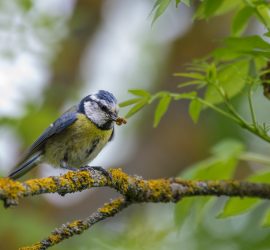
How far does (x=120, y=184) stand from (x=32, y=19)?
1.92m

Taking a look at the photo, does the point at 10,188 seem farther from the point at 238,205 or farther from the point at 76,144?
the point at 76,144

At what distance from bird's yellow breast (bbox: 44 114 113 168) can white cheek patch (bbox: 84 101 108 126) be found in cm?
4

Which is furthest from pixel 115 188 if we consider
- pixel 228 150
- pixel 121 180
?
pixel 228 150

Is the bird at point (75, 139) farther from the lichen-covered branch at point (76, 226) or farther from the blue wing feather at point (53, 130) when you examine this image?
the lichen-covered branch at point (76, 226)

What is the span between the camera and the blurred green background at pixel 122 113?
3379 millimetres

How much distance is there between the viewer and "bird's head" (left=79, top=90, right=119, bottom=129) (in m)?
3.14

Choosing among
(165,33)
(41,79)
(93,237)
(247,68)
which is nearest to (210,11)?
(247,68)

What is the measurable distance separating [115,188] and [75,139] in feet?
4.25

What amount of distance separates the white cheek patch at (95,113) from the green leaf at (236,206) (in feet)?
3.65

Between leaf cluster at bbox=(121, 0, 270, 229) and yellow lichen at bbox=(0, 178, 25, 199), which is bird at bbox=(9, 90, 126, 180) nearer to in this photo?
leaf cluster at bbox=(121, 0, 270, 229)

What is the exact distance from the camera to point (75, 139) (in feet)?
10.7

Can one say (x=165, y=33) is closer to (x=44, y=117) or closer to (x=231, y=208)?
(x=44, y=117)

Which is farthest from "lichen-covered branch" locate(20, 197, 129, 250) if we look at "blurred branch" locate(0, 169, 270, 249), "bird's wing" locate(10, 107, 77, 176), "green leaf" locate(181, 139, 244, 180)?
"bird's wing" locate(10, 107, 77, 176)

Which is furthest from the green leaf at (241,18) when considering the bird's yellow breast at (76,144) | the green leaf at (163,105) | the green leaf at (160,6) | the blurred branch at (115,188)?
the bird's yellow breast at (76,144)
